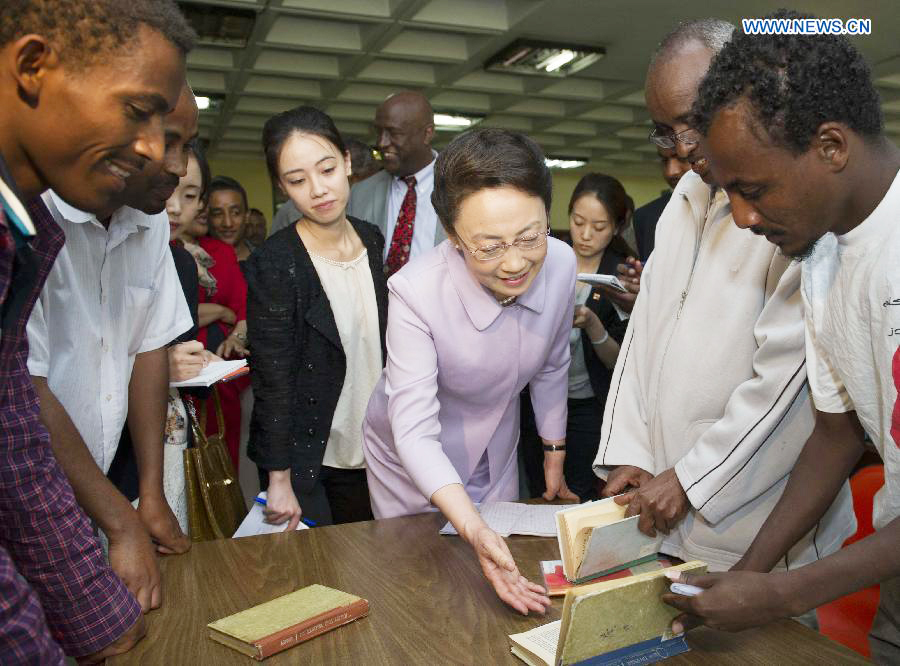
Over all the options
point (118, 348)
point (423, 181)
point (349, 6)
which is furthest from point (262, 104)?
point (118, 348)

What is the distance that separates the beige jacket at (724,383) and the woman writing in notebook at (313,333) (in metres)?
0.93

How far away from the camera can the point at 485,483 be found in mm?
1936

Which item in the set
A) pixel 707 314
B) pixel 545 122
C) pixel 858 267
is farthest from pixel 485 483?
pixel 545 122

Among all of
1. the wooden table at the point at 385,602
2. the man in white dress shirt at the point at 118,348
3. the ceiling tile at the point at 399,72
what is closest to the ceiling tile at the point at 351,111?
the ceiling tile at the point at 399,72

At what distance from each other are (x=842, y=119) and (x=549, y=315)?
34.3 inches

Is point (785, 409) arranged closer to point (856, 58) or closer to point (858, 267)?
point (858, 267)

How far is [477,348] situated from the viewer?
176cm

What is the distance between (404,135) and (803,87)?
245cm

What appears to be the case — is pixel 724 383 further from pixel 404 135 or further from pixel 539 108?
pixel 539 108

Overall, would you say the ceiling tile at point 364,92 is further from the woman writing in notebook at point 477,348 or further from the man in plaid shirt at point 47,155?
the man in plaid shirt at point 47,155

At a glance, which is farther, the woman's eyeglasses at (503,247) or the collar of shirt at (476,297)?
the collar of shirt at (476,297)

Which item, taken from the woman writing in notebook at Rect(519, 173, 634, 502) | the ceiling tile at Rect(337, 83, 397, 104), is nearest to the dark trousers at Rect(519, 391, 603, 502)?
the woman writing in notebook at Rect(519, 173, 634, 502)

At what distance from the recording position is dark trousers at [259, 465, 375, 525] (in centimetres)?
232

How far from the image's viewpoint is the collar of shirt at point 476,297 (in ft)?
5.77
